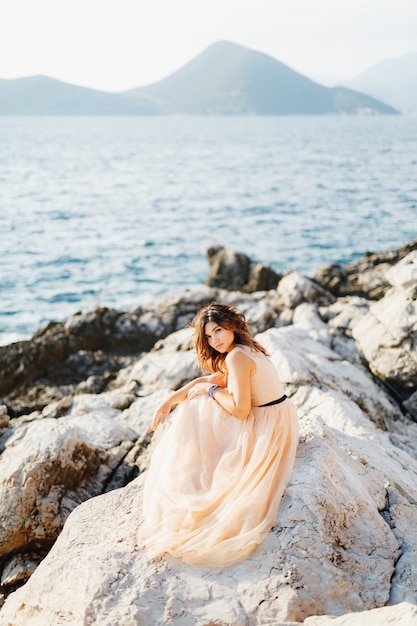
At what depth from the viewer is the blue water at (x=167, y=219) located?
79.6 ft

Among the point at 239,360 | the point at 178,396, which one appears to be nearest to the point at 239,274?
the point at 178,396

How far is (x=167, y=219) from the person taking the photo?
38438 millimetres

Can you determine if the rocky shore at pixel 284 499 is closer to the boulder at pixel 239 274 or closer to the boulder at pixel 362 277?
the boulder at pixel 362 277

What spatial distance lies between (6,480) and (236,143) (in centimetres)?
9759

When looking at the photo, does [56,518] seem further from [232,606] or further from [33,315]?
[33,315]

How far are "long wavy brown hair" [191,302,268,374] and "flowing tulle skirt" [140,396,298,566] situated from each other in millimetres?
422

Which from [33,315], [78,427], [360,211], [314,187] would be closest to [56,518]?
[78,427]

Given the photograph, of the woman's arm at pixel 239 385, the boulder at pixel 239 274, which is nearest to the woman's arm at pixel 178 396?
the woman's arm at pixel 239 385

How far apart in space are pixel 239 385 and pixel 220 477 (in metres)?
0.81

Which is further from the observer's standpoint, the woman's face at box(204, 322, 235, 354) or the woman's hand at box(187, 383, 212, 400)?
the woman's hand at box(187, 383, 212, 400)

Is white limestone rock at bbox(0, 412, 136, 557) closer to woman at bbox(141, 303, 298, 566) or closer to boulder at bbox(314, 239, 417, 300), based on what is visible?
woman at bbox(141, 303, 298, 566)

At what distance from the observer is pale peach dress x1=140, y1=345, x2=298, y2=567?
480 centimetres

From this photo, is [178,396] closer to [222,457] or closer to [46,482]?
[222,457]

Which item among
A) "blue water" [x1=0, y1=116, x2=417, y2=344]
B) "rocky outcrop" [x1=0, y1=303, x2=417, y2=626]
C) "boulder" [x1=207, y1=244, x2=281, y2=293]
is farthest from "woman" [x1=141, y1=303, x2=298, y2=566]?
"blue water" [x1=0, y1=116, x2=417, y2=344]
